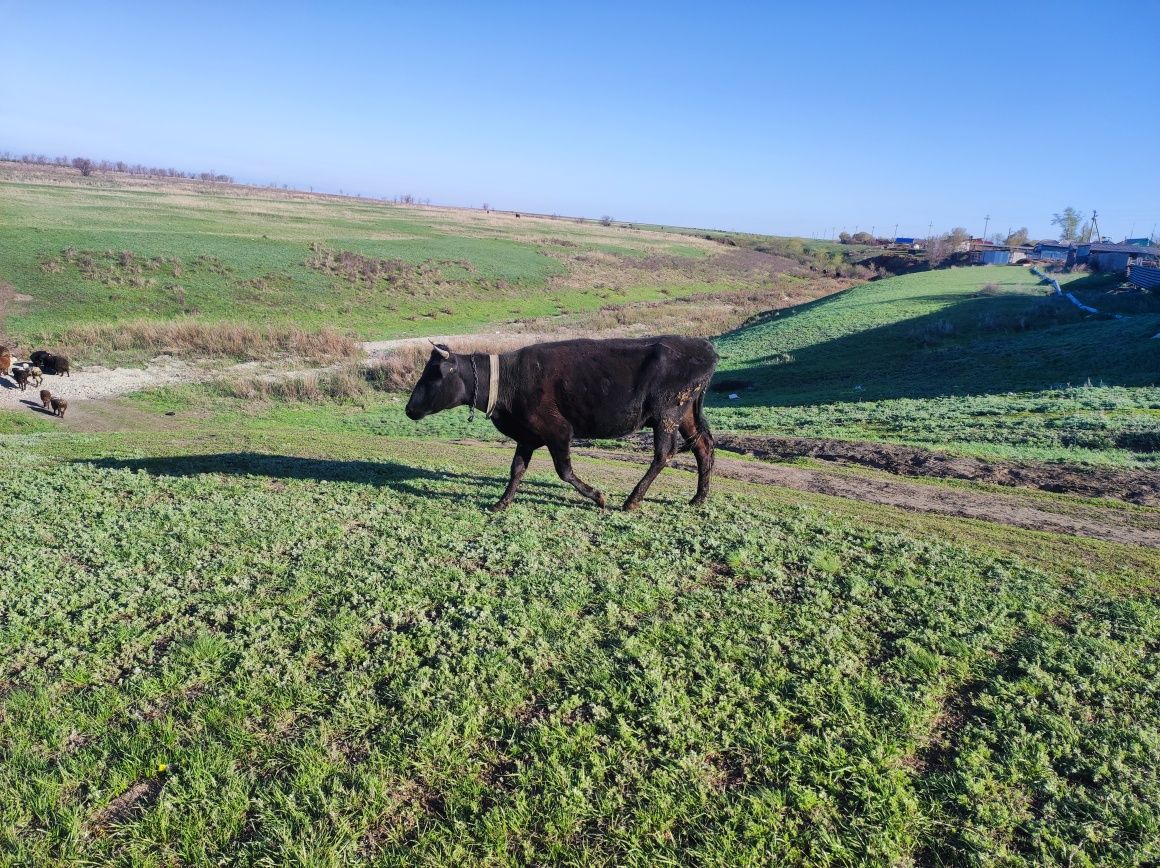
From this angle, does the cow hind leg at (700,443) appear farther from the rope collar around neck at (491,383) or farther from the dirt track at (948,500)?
the dirt track at (948,500)

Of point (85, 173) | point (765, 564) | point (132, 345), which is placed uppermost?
point (85, 173)

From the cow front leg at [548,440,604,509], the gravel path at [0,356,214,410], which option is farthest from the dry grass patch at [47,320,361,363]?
the cow front leg at [548,440,604,509]

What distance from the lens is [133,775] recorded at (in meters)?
4.28

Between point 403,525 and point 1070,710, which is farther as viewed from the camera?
point 403,525

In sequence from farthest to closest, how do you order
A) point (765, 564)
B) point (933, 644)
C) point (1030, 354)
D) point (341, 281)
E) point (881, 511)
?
point (341, 281) < point (1030, 354) < point (881, 511) < point (765, 564) < point (933, 644)

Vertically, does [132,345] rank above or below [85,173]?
below

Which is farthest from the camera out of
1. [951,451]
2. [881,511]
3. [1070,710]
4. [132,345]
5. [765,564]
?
[132,345]

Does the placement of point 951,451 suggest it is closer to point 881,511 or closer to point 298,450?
point 881,511

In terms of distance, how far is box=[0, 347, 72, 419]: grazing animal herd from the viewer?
78.6ft

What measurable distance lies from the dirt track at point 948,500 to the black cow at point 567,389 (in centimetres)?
480

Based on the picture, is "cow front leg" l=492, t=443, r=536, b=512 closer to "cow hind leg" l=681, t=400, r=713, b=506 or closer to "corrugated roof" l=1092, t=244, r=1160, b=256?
"cow hind leg" l=681, t=400, r=713, b=506

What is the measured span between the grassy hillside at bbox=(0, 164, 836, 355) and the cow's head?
33678 mm

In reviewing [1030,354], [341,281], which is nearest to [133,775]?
[1030,354]

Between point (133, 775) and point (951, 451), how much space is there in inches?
685
